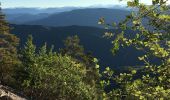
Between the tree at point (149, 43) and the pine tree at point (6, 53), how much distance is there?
227 ft

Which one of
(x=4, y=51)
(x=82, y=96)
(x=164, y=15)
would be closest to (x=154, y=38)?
(x=164, y=15)

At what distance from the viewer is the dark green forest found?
8.25 meters

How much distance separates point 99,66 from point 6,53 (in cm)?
7154

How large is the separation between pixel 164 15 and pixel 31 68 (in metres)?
64.4

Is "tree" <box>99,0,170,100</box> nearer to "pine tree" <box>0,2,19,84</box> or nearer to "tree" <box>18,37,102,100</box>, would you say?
"tree" <box>18,37,102,100</box>

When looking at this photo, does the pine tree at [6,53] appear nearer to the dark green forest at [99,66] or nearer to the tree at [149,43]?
the dark green forest at [99,66]

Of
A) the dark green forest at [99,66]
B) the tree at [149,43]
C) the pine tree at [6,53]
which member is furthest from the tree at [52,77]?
the tree at [149,43]

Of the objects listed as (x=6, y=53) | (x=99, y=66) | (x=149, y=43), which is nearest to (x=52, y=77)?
(x=6, y=53)

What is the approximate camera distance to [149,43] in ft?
28.7

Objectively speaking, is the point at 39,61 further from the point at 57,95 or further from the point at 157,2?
the point at 157,2

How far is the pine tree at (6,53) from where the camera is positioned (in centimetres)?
7712

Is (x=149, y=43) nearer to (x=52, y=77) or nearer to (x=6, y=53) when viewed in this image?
(x=52, y=77)

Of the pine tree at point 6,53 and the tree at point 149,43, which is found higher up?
the tree at point 149,43

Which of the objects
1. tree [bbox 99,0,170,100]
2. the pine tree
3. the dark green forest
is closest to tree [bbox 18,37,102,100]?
the dark green forest
